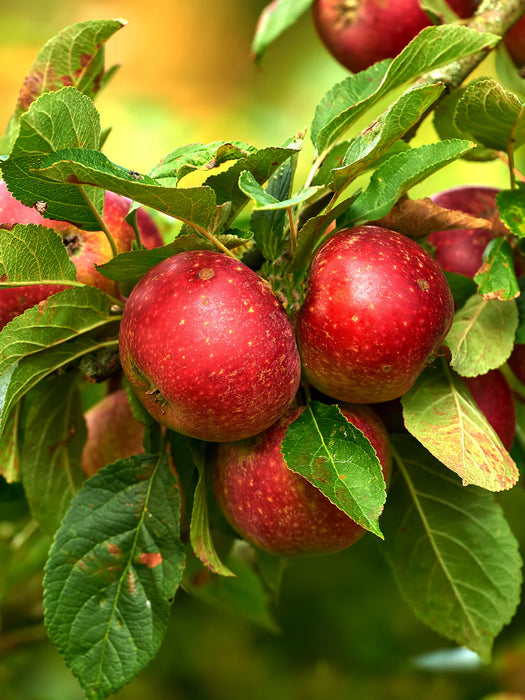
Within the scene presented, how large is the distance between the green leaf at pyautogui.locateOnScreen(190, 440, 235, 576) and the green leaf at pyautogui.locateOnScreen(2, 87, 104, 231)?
12.5 inches

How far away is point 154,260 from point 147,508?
0.27 m

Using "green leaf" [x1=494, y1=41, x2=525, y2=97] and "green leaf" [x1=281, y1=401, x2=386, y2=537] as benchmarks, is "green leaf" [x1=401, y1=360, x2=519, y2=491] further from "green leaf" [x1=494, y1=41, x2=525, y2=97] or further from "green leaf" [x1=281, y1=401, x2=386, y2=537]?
"green leaf" [x1=494, y1=41, x2=525, y2=97]

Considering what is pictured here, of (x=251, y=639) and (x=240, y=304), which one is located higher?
(x=240, y=304)

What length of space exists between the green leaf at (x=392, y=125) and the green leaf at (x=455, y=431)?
242 millimetres

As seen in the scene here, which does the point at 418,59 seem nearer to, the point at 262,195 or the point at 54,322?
the point at 262,195

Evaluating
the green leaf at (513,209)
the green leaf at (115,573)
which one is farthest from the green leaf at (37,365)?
the green leaf at (513,209)

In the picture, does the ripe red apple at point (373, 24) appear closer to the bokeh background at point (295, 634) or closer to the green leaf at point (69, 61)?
the bokeh background at point (295, 634)

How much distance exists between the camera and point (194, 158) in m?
0.69

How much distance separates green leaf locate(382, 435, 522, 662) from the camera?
0.90 metres

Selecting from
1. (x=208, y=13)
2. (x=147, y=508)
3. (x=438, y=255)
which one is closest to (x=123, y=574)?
(x=147, y=508)

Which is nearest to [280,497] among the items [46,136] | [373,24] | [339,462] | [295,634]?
[339,462]

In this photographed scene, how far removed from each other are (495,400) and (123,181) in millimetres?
514

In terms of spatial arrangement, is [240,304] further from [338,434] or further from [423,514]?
[423,514]

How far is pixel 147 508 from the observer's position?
2.78ft
